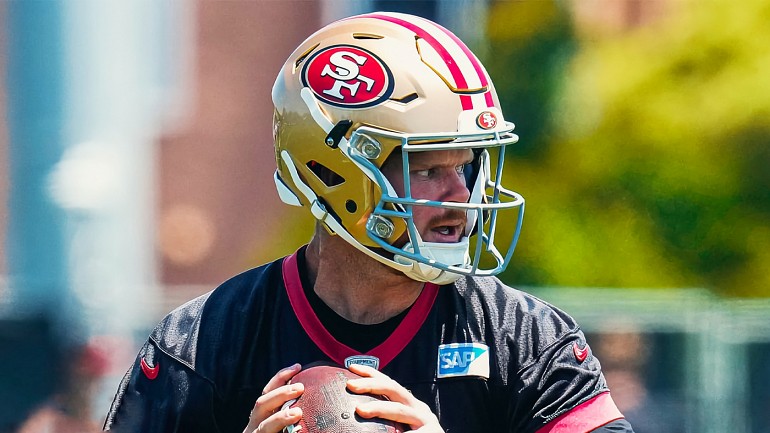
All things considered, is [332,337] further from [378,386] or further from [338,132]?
[338,132]

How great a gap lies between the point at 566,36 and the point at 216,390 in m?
4.31

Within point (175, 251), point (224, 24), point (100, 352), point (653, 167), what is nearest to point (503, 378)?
point (100, 352)

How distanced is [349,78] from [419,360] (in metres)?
0.75

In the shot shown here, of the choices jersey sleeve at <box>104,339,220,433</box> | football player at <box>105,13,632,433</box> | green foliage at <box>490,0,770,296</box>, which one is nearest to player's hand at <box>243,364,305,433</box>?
football player at <box>105,13,632,433</box>

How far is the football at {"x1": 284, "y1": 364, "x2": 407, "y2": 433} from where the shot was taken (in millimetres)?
3064

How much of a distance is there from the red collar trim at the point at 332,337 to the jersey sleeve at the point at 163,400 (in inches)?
11.7

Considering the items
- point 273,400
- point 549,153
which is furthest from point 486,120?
point 549,153

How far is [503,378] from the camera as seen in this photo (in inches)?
132

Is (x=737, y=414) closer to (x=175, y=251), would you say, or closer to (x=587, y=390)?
(x=587, y=390)

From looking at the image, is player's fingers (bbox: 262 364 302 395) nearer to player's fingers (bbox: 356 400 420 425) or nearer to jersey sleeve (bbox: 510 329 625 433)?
player's fingers (bbox: 356 400 420 425)

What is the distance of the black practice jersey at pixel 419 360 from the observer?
10.9ft

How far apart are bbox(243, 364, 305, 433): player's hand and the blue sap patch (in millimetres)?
395

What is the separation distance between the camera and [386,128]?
3.36 metres

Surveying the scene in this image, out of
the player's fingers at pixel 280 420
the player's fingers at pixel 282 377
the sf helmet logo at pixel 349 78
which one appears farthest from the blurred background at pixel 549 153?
the player's fingers at pixel 280 420
